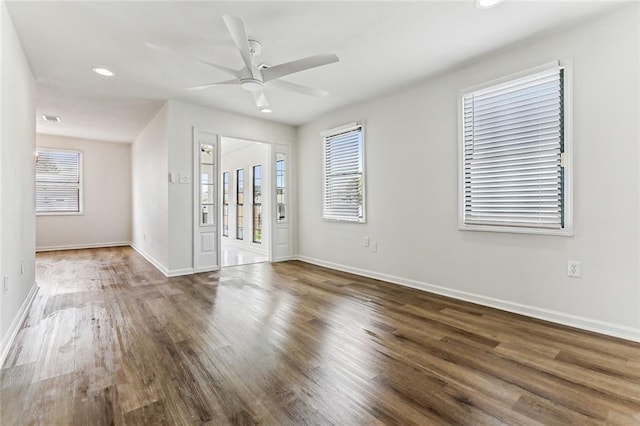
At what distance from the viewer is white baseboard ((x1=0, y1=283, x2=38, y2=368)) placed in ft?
6.94

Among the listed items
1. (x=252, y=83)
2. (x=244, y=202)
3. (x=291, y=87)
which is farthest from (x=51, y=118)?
(x=291, y=87)

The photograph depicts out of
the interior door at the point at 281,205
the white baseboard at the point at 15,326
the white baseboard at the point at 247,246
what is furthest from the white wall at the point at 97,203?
the interior door at the point at 281,205

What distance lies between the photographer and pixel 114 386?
1.77 meters

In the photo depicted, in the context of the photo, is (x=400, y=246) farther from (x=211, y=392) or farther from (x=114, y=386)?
(x=114, y=386)

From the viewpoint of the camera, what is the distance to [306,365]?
2.01m

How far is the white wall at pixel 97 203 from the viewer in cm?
705

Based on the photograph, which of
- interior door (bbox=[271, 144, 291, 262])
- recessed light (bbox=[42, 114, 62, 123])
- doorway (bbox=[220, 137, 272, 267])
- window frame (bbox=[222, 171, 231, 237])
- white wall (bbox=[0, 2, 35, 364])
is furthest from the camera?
window frame (bbox=[222, 171, 231, 237])

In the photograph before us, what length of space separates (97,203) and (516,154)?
879 cm

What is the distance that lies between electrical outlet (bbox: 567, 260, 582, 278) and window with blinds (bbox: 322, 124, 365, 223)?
248 cm

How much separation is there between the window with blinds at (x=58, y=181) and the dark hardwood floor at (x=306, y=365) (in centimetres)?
489

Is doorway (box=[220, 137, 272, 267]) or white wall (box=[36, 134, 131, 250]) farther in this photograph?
white wall (box=[36, 134, 131, 250])

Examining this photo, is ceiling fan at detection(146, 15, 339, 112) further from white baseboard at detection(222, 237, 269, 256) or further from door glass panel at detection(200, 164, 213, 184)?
white baseboard at detection(222, 237, 269, 256)

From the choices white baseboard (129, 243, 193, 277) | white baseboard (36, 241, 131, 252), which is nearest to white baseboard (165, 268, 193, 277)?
white baseboard (129, 243, 193, 277)

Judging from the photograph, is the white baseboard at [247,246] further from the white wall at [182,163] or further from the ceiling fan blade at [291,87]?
the ceiling fan blade at [291,87]
